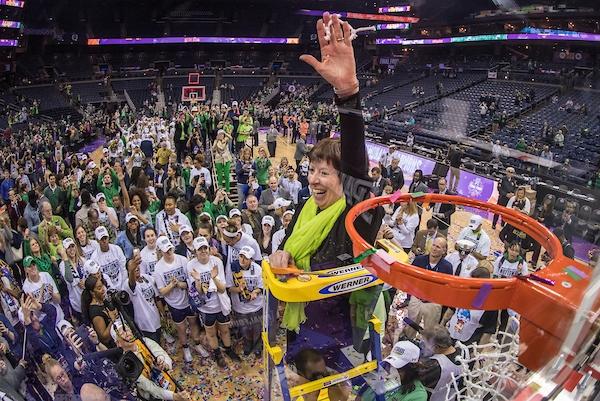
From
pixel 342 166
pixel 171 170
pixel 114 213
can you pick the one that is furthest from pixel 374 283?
pixel 171 170

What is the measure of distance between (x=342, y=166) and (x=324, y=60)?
403mm

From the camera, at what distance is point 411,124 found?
3072mm

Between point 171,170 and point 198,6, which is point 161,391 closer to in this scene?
point 198,6

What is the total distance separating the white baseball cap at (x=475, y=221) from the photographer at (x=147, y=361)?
1.97m

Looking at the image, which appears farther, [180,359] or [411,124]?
[180,359]

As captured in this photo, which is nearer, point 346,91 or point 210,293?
point 346,91

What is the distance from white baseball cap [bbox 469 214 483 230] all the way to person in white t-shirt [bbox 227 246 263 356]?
168 cm

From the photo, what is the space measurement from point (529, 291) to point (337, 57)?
97cm

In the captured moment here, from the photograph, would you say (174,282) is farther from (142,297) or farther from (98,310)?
(98,310)

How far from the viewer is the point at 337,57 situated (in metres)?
1.47

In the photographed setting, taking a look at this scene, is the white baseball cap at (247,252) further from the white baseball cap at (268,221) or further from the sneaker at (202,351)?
the sneaker at (202,351)

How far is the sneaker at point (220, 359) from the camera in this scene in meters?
3.58

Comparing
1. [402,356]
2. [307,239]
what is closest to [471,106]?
[307,239]

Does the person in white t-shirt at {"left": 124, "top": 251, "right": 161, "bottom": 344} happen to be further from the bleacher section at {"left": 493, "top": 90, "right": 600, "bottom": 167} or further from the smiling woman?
the bleacher section at {"left": 493, "top": 90, "right": 600, "bottom": 167}
